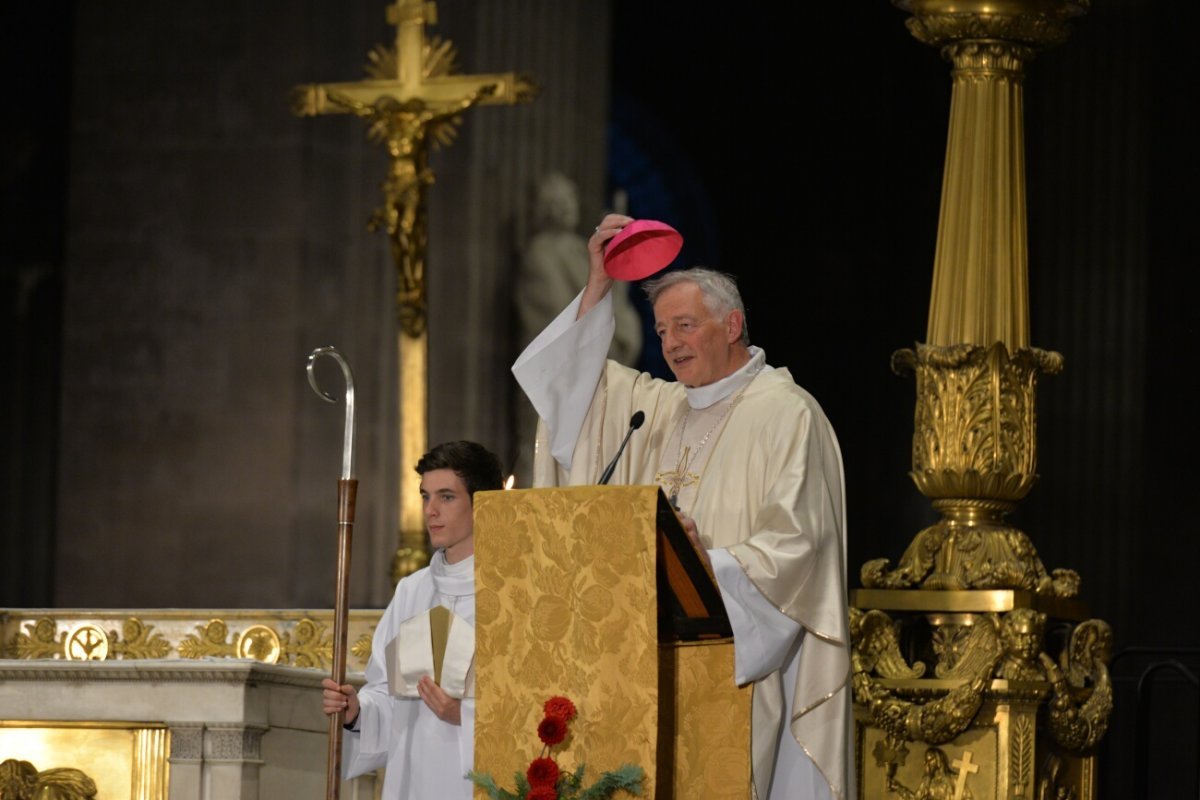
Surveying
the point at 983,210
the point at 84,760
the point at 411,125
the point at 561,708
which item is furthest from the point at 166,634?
the point at 561,708

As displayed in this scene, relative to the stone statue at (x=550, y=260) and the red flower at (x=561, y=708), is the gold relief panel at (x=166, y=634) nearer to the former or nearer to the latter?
the stone statue at (x=550, y=260)

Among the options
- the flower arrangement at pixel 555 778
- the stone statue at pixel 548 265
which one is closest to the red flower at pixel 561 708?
the flower arrangement at pixel 555 778

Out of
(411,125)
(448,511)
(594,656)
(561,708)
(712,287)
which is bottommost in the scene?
(561,708)

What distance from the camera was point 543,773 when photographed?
4.64m

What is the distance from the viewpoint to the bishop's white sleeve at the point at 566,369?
5484 millimetres

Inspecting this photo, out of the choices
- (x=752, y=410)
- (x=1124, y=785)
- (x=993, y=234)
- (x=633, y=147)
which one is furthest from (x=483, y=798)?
(x=633, y=147)

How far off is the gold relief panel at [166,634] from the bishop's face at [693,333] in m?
3.57

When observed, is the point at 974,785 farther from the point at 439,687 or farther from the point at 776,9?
the point at 776,9

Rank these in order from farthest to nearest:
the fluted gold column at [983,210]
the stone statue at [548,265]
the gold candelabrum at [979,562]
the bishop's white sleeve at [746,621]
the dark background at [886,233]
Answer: the stone statue at [548,265] < the dark background at [886,233] < the fluted gold column at [983,210] < the gold candelabrum at [979,562] < the bishop's white sleeve at [746,621]

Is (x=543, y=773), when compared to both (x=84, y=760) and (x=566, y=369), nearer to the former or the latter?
(x=566, y=369)

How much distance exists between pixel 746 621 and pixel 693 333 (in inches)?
29.9

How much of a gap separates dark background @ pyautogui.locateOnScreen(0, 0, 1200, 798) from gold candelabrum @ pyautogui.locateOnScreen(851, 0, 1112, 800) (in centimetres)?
231

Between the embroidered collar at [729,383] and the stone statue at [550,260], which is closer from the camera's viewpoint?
the embroidered collar at [729,383]

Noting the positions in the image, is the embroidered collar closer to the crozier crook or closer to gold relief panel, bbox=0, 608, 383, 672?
the crozier crook
